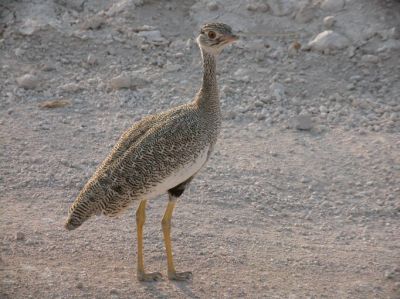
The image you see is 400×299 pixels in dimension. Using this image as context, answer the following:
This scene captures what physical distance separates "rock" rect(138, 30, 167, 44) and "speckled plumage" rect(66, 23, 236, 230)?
358 centimetres

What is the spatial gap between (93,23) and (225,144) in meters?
2.88

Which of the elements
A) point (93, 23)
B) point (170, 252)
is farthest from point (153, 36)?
point (170, 252)

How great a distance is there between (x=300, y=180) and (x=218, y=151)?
0.92 m

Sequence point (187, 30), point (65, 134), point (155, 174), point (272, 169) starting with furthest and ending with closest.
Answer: point (187, 30)
point (65, 134)
point (272, 169)
point (155, 174)

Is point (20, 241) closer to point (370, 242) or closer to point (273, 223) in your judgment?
point (273, 223)

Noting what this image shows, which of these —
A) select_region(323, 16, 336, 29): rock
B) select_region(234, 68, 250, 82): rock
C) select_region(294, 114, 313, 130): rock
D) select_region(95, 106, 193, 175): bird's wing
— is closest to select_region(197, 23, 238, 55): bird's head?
select_region(95, 106, 193, 175): bird's wing

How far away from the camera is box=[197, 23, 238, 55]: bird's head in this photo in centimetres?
595

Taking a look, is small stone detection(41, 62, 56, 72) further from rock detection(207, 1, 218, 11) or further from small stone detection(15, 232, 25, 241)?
small stone detection(15, 232, 25, 241)

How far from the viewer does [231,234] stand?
6.41 m

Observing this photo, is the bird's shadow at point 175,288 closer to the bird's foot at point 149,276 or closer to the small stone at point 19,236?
the bird's foot at point 149,276

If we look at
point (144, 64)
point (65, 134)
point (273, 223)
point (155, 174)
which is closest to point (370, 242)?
point (273, 223)

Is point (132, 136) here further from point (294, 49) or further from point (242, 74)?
point (294, 49)

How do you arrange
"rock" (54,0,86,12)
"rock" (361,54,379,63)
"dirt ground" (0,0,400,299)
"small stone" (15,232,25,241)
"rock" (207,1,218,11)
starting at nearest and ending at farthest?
"dirt ground" (0,0,400,299), "small stone" (15,232,25,241), "rock" (361,54,379,63), "rock" (207,1,218,11), "rock" (54,0,86,12)

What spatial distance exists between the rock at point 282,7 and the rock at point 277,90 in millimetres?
1214
